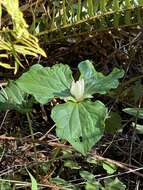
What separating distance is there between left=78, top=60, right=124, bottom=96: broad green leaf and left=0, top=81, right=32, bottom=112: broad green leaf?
0.55 feet

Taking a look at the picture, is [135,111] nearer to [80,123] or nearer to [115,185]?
[115,185]

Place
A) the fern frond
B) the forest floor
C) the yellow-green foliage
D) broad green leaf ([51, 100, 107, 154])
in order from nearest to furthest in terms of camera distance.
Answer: broad green leaf ([51, 100, 107, 154])
the yellow-green foliage
the forest floor
the fern frond

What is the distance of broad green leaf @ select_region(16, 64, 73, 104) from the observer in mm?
1149

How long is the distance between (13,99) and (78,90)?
22 centimetres

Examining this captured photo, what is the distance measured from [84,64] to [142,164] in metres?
0.39

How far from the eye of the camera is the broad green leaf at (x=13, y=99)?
128 centimetres

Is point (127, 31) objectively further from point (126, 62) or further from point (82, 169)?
point (82, 169)

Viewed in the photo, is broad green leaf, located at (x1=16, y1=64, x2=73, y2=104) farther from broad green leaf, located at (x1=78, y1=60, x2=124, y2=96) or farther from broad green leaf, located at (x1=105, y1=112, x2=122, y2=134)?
broad green leaf, located at (x1=105, y1=112, x2=122, y2=134)

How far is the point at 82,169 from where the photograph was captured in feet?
4.64

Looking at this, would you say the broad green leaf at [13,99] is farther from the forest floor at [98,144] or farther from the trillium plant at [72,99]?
the forest floor at [98,144]

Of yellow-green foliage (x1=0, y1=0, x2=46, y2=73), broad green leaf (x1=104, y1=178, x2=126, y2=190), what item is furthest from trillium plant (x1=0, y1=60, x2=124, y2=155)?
broad green leaf (x1=104, y1=178, x2=126, y2=190)

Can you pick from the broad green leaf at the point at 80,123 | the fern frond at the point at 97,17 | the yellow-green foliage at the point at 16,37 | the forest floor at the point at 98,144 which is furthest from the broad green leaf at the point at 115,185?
the fern frond at the point at 97,17

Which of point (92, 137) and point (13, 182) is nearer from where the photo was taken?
point (92, 137)

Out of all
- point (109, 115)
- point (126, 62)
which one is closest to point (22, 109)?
point (109, 115)
